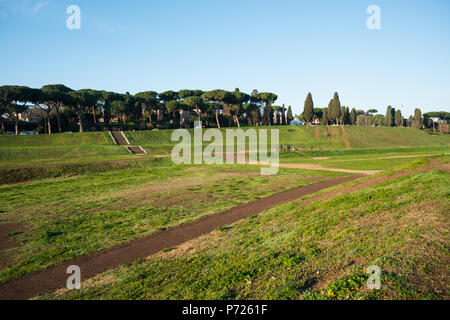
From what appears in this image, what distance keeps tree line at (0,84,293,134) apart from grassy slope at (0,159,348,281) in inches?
2045

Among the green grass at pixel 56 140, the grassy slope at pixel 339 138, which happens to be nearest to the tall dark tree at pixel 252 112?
the grassy slope at pixel 339 138

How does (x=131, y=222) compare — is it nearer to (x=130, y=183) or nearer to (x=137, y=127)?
(x=130, y=183)

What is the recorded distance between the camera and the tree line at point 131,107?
72.9 meters

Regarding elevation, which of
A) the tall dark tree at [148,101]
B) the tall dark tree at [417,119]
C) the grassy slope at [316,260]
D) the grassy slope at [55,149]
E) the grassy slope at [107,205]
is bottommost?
the grassy slope at [107,205]

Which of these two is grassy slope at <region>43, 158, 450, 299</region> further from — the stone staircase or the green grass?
the green grass

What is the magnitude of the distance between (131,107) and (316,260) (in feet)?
329

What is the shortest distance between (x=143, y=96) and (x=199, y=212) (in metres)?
94.5

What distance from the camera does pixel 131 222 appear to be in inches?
610

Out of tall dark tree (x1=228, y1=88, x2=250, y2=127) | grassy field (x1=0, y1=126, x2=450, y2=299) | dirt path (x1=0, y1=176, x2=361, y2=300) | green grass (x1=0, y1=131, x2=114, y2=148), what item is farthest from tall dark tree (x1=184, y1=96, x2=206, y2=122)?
dirt path (x1=0, y1=176, x2=361, y2=300)

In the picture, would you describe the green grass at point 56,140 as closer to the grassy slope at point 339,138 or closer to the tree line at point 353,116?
the grassy slope at point 339,138

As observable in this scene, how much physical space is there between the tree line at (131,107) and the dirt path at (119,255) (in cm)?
7344

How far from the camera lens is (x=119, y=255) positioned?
11250 millimetres

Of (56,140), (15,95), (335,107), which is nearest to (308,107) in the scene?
(335,107)
